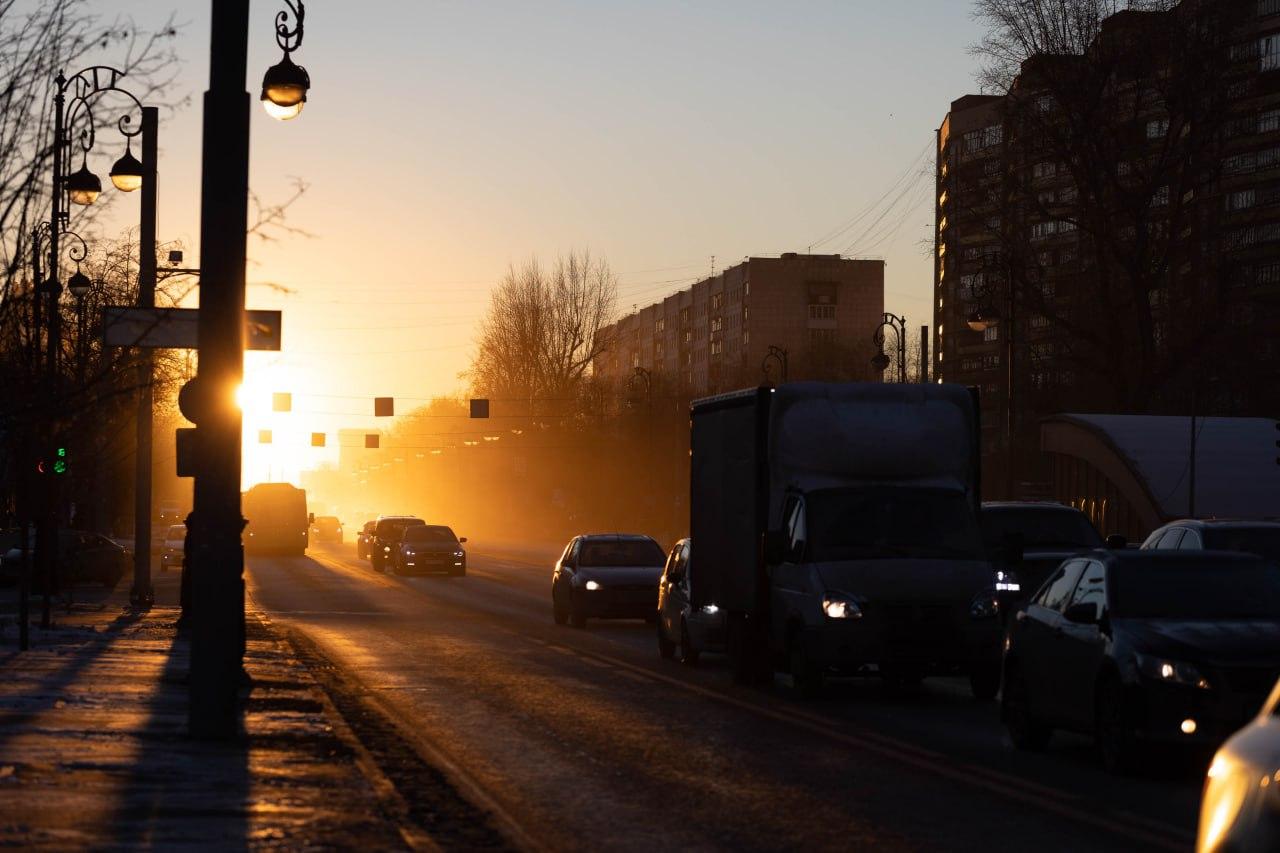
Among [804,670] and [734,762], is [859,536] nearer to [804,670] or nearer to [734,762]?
[804,670]

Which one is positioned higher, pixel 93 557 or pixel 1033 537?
pixel 1033 537

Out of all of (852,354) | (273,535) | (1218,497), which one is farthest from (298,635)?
(852,354)

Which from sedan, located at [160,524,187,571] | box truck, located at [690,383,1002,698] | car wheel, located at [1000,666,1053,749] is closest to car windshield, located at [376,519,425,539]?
sedan, located at [160,524,187,571]

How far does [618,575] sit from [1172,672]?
21.5m

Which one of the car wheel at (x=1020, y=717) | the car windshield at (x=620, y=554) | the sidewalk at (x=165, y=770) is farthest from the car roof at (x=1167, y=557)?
the car windshield at (x=620, y=554)

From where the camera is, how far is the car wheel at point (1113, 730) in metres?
13.4

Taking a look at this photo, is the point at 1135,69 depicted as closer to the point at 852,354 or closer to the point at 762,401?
the point at 762,401

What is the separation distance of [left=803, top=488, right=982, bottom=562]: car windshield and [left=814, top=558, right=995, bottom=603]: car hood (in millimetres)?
243

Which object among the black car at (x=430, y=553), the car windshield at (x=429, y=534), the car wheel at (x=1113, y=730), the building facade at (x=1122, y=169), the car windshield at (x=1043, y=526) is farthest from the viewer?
the car windshield at (x=429, y=534)

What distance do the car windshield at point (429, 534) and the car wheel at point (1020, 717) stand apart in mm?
46241

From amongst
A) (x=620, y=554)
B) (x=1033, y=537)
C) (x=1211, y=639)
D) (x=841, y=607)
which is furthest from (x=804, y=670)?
(x=620, y=554)

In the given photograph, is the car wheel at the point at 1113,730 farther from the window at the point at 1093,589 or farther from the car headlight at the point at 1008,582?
the car headlight at the point at 1008,582

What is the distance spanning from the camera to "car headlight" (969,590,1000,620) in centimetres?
1948

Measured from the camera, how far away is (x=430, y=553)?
6075cm
